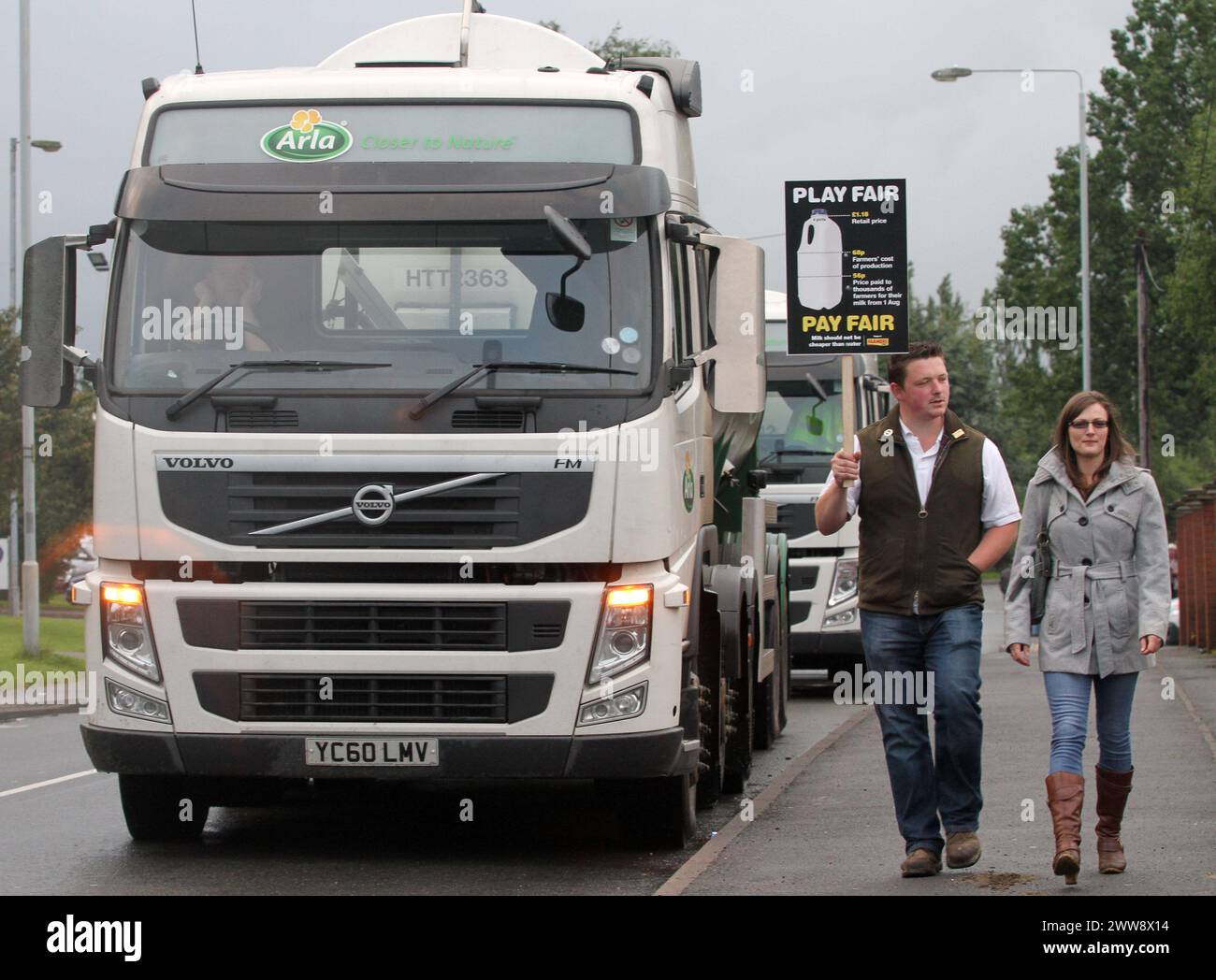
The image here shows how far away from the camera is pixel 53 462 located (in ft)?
152

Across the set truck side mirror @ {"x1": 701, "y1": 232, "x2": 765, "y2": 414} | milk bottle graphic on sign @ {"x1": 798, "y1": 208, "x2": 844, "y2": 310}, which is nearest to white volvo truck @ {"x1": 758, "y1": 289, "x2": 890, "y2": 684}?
milk bottle graphic on sign @ {"x1": 798, "y1": 208, "x2": 844, "y2": 310}

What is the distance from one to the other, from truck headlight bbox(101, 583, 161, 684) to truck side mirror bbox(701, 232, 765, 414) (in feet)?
9.09

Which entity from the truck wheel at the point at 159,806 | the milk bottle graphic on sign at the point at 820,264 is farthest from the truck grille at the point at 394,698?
the milk bottle graphic on sign at the point at 820,264

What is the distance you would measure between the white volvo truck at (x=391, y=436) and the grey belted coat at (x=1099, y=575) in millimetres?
1556

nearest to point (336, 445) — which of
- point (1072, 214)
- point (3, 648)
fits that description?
point (3, 648)

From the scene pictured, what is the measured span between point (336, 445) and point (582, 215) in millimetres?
1457

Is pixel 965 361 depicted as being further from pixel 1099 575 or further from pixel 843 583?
pixel 1099 575

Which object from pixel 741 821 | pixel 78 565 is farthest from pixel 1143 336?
pixel 741 821

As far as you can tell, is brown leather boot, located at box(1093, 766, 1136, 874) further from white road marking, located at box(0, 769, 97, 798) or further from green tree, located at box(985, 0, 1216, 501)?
green tree, located at box(985, 0, 1216, 501)

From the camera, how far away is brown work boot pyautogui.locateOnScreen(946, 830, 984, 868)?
8266 mm

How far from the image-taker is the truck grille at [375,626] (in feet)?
28.4

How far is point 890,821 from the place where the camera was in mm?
10273
